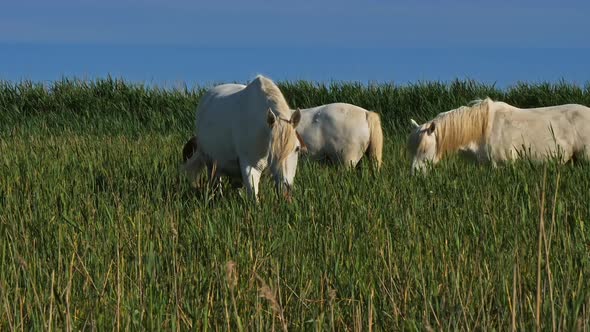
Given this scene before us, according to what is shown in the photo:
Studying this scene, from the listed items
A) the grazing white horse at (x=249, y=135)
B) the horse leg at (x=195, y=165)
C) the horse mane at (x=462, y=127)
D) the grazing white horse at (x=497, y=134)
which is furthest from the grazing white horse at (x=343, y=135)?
the horse leg at (x=195, y=165)

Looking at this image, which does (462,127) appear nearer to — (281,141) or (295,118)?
(295,118)

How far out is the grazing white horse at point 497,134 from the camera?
31.8 ft

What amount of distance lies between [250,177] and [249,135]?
39cm

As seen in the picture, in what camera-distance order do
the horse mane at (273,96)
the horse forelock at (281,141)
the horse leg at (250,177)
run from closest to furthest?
the horse forelock at (281,141) < the horse mane at (273,96) < the horse leg at (250,177)

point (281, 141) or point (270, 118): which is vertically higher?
point (270, 118)

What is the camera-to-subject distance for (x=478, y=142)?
974 cm

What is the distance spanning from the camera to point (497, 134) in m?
9.69

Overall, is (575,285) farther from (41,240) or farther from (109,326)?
(41,240)

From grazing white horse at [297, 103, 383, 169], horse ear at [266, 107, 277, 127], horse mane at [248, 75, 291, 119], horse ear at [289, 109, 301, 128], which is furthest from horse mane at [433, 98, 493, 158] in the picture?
horse ear at [266, 107, 277, 127]

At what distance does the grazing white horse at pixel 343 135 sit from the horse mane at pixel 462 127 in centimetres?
105

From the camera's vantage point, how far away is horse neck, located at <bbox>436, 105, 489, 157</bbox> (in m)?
9.68

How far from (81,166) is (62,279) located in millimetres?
→ 5468

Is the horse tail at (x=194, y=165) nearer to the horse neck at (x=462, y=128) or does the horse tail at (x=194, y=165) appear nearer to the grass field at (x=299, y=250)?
the grass field at (x=299, y=250)

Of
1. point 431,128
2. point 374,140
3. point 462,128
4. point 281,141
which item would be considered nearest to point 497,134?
point 462,128
